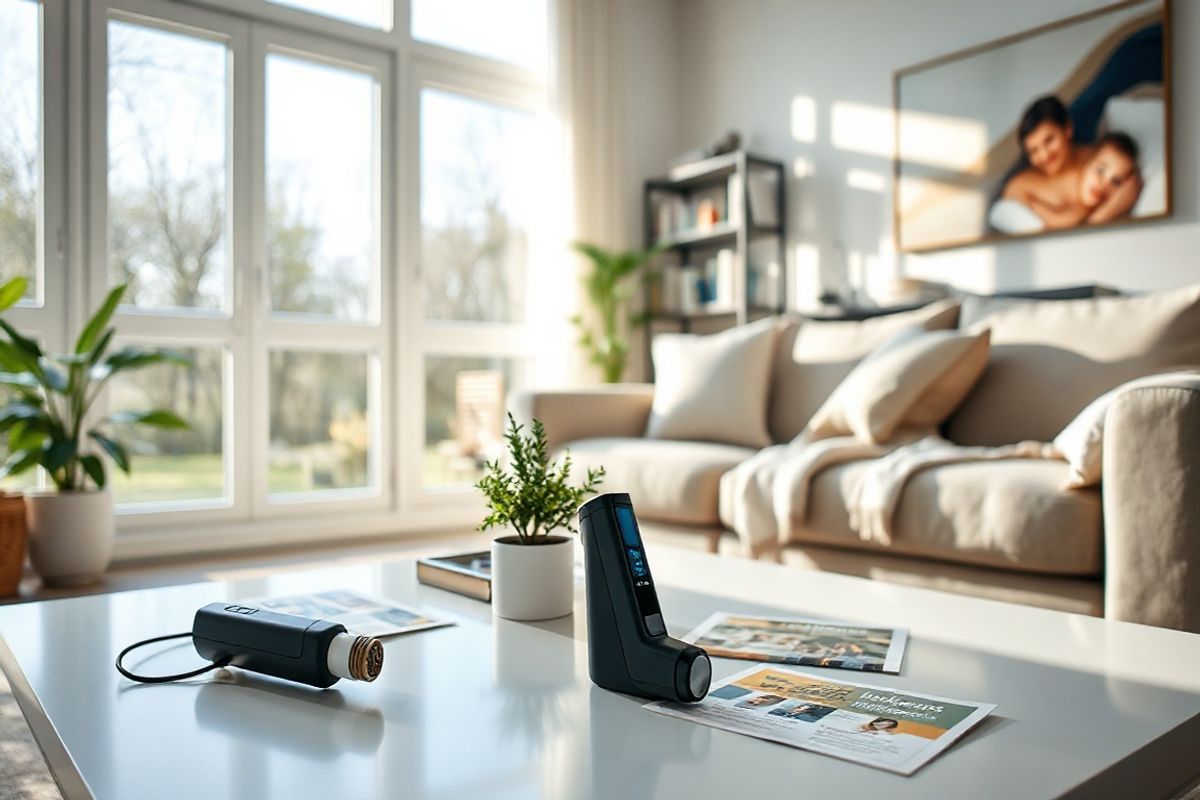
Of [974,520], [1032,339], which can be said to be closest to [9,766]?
[974,520]

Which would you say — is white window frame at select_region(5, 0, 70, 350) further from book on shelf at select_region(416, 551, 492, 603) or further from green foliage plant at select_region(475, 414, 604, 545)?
green foliage plant at select_region(475, 414, 604, 545)

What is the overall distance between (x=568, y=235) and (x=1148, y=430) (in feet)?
10.6

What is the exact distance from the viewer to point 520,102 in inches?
181

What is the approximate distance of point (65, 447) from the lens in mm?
2877

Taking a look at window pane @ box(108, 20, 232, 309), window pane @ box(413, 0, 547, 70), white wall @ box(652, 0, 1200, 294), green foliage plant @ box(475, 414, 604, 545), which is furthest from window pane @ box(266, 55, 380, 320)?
green foliage plant @ box(475, 414, 604, 545)

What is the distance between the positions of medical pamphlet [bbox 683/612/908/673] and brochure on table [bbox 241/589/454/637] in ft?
1.10

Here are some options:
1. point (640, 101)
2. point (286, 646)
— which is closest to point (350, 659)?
point (286, 646)

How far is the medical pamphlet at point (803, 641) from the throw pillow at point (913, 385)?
4.87 feet

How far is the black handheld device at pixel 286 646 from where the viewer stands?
0.85m

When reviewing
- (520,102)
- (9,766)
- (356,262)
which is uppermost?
(520,102)

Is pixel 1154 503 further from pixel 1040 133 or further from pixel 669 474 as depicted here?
pixel 1040 133

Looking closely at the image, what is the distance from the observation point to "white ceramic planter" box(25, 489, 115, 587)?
2.90 metres

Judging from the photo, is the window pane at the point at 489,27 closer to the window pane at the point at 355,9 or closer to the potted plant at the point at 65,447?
the window pane at the point at 355,9

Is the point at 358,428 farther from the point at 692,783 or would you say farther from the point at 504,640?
the point at 692,783
